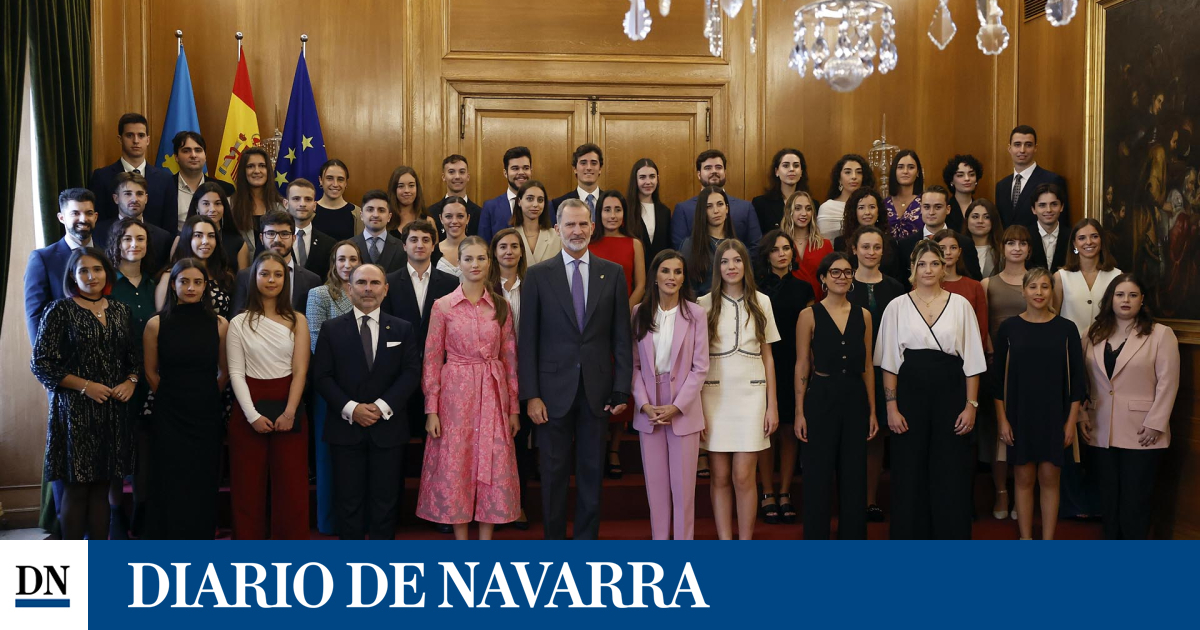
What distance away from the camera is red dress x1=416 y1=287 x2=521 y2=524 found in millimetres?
4414

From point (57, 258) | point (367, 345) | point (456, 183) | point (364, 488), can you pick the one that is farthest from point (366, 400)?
point (456, 183)

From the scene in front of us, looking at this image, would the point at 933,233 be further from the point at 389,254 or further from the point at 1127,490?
the point at 389,254

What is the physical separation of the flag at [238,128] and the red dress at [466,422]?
9.95 ft

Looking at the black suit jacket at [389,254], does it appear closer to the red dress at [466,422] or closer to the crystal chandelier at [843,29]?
the red dress at [466,422]

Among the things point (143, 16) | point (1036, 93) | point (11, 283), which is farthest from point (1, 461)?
point (1036, 93)

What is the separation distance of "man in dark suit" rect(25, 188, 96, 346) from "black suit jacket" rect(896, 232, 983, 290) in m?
4.13

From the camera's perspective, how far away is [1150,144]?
5750 millimetres

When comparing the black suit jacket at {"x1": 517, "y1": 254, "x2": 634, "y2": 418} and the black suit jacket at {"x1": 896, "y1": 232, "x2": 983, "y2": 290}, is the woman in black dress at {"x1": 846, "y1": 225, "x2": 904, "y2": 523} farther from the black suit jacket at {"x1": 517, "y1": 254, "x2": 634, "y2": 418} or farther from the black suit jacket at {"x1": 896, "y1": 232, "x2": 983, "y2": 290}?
the black suit jacket at {"x1": 517, "y1": 254, "x2": 634, "y2": 418}

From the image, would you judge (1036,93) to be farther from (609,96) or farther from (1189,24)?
→ (609,96)

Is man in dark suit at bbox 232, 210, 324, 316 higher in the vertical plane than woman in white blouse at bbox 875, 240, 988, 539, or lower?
higher

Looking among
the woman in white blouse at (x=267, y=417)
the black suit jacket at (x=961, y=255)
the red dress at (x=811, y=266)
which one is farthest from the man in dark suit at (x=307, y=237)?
the black suit jacket at (x=961, y=255)

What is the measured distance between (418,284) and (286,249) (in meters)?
0.68

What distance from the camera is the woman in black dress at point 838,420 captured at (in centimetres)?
461

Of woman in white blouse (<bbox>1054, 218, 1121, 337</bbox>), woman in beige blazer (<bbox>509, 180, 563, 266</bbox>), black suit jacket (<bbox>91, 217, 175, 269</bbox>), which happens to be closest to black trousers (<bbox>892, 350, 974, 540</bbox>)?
woman in white blouse (<bbox>1054, 218, 1121, 337</bbox>)
